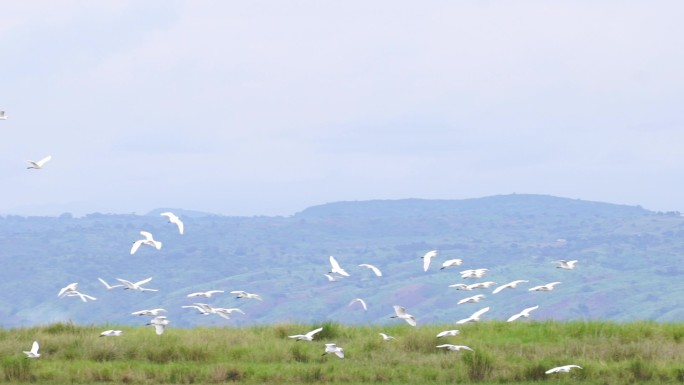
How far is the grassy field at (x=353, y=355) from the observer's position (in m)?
23.6

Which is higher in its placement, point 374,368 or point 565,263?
point 565,263

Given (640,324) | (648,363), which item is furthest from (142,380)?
(640,324)

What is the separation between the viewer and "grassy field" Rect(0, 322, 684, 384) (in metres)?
23.6

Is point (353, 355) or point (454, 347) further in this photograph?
point (353, 355)

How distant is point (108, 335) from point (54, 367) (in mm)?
2369

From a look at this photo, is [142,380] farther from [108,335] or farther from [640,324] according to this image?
[640,324]

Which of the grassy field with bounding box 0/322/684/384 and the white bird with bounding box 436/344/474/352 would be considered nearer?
the grassy field with bounding box 0/322/684/384

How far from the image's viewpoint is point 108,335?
26.4m

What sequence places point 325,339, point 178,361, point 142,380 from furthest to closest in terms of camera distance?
point 325,339, point 178,361, point 142,380

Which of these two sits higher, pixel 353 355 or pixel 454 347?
pixel 454 347

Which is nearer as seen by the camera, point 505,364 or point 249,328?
point 505,364

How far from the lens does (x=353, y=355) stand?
1010 inches

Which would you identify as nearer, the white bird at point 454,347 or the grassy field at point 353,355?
the grassy field at point 353,355

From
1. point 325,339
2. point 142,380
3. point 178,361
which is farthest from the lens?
point 325,339
